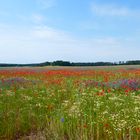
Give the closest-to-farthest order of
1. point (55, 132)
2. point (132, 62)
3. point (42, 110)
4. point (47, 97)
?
point (55, 132), point (42, 110), point (47, 97), point (132, 62)

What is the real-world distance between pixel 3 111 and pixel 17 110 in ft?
1.27

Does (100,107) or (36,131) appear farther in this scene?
(100,107)

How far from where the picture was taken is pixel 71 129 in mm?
7305

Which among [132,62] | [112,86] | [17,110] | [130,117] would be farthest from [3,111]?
[132,62]

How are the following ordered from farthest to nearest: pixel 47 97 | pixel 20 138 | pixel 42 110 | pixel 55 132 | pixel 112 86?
pixel 112 86, pixel 47 97, pixel 42 110, pixel 20 138, pixel 55 132

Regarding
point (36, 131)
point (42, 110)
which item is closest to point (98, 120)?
point (36, 131)

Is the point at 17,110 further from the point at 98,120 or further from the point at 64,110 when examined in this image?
the point at 98,120

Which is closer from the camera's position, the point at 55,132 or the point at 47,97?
the point at 55,132

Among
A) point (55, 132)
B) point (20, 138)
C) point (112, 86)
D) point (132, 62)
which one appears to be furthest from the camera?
point (132, 62)

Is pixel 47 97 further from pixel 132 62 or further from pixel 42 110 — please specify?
pixel 132 62

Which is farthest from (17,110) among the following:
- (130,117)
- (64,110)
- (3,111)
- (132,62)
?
(132,62)

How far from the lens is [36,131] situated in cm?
799

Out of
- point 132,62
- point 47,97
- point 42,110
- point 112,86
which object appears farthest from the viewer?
point 132,62

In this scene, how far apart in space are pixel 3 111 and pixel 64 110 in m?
1.48
